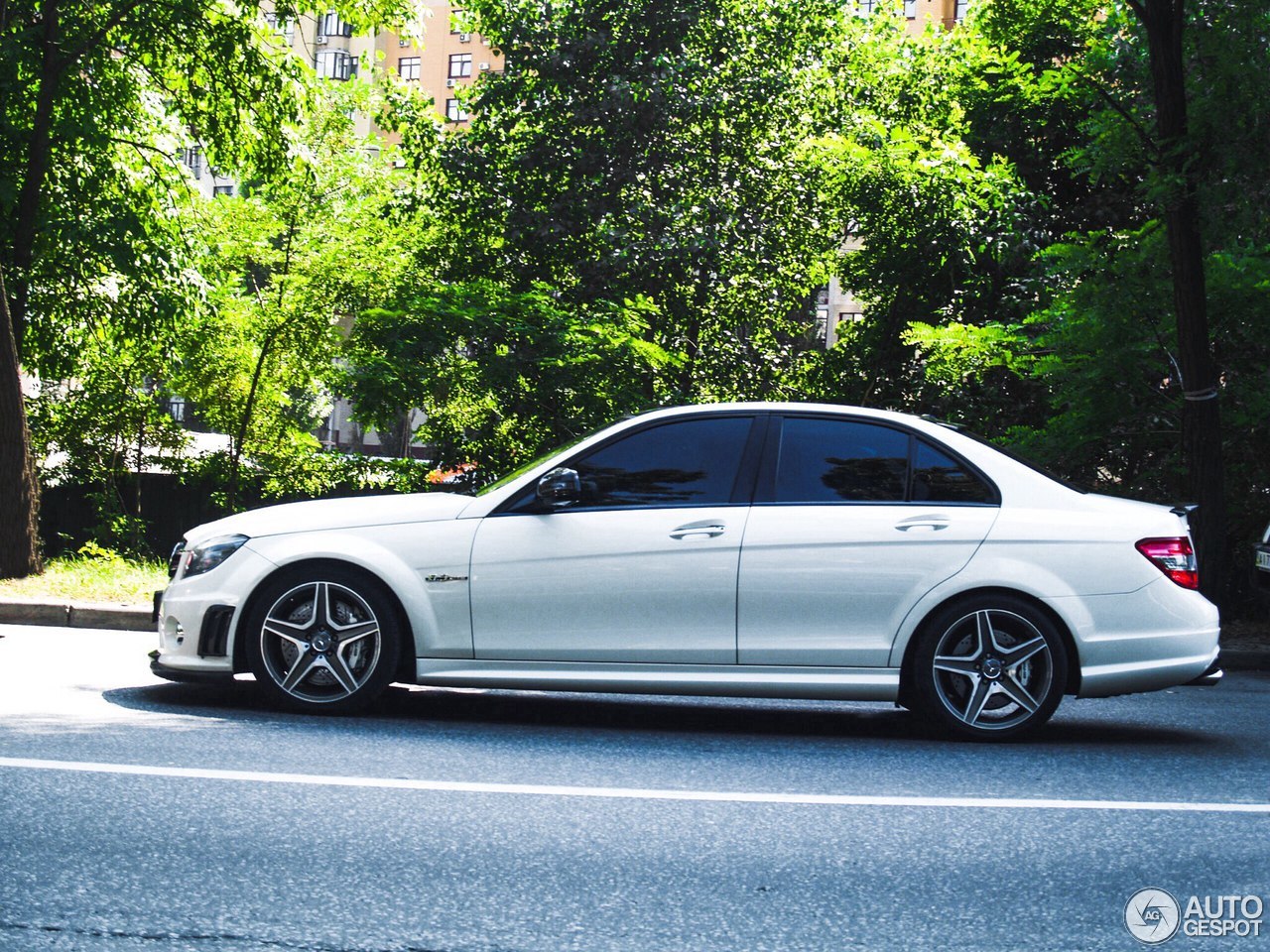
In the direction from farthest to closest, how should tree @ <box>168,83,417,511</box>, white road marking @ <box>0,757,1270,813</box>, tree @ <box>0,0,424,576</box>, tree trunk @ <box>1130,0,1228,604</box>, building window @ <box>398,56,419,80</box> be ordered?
building window @ <box>398,56,419,80</box> < tree @ <box>168,83,417,511</box> < tree @ <box>0,0,424,576</box> < tree trunk @ <box>1130,0,1228,604</box> < white road marking @ <box>0,757,1270,813</box>

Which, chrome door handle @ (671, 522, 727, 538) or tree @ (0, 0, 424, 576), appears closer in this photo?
chrome door handle @ (671, 522, 727, 538)

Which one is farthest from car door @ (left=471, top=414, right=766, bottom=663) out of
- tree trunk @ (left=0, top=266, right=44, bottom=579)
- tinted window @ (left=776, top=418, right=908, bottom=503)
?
tree trunk @ (left=0, top=266, right=44, bottom=579)

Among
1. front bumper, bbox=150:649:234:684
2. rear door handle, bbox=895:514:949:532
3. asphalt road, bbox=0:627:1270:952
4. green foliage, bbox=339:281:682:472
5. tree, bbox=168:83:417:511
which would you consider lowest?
asphalt road, bbox=0:627:1270:952

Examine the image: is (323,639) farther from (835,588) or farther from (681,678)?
(835,588)

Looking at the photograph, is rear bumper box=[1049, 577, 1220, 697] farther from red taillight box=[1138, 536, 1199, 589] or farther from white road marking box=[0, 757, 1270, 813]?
white road marking box=[0, 757, 1270, 813]

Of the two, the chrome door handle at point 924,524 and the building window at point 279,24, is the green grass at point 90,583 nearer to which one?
the building window at point 279,24

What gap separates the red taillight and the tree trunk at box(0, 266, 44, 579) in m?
10.5

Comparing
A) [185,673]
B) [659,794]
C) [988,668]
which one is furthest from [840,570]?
[185,673]

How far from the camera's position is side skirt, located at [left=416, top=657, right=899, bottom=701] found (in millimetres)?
7020

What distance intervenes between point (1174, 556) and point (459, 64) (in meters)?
77.7

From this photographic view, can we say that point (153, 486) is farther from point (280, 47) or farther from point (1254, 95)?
point (1254, 95)

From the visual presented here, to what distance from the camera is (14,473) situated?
14.2 m

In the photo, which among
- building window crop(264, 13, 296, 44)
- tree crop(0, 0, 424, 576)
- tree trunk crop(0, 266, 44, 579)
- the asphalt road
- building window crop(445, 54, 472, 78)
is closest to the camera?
the asphalt road

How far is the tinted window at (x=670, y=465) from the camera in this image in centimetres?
723
